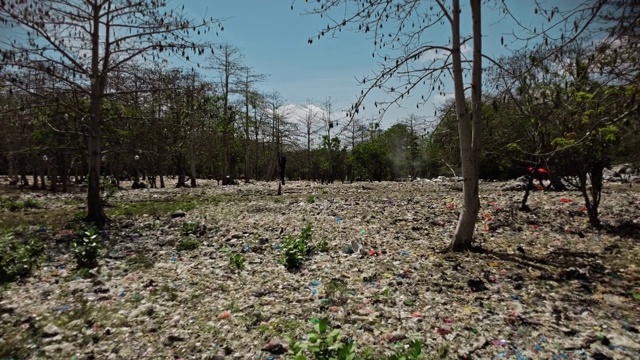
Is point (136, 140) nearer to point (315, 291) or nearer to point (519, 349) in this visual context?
point (315, 291)

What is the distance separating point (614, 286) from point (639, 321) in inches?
36.2

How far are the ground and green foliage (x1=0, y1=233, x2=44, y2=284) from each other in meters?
0.16

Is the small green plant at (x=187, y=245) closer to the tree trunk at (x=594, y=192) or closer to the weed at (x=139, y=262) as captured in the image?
the weed at (x=139, y=262)

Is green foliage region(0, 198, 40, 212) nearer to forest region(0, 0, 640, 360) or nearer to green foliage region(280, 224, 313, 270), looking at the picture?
forest region(0, 0, 640, 360)

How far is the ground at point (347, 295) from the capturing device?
11.0 feet

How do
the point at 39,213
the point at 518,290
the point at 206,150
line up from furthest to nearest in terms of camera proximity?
1. the point at 206,150
2. the point at 39,213
3. the point at 518,290

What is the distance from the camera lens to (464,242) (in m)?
5.68

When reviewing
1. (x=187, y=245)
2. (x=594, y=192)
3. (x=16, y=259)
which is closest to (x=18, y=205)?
(x=16, y=259)

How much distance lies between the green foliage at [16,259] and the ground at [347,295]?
16cm

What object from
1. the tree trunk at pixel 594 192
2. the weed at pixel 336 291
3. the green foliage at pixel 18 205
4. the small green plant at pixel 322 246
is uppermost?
the tree trunk at pixel 594 192

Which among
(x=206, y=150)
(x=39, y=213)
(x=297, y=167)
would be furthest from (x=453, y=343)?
(x=297, y=167)

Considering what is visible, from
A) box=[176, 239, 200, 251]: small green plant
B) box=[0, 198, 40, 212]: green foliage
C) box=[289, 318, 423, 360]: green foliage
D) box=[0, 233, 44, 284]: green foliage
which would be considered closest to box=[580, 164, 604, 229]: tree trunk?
box=[289, 318, 423, 360]: green foliage

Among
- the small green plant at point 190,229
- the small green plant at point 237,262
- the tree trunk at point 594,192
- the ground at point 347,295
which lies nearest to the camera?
the ground at point 347,295

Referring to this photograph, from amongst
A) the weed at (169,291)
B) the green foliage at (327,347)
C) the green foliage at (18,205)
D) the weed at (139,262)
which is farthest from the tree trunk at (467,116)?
the green foliage at (18,205)
